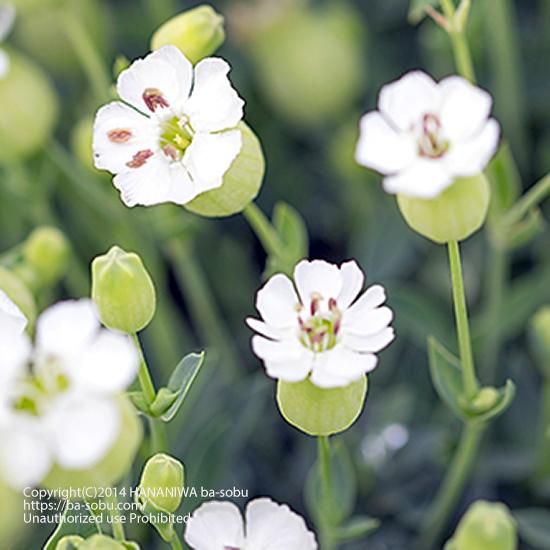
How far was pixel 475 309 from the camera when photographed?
136 cm

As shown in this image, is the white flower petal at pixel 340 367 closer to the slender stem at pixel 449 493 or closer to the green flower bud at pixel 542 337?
the slender stem at pixel 449 493

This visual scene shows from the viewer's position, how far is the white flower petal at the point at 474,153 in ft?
2.33

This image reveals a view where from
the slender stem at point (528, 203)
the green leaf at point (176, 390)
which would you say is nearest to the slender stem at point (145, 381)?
the green leaf at point (176, 390)

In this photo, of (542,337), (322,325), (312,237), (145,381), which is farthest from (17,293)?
(312,237)

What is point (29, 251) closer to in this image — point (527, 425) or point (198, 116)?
point (198, 116)

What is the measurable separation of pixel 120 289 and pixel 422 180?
0.69ft

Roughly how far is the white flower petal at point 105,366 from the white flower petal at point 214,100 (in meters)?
0.20

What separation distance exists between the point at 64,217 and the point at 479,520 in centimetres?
86

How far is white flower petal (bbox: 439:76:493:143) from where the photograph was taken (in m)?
0.74

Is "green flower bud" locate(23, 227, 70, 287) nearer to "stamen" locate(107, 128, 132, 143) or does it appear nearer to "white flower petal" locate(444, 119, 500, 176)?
"stamen" locate(107, 128, 132, 143)

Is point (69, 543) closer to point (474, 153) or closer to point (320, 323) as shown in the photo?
point (320, 323)

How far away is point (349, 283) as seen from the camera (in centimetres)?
79

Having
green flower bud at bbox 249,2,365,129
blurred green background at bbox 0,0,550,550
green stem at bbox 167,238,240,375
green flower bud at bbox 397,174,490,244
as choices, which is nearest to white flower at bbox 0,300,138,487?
green flower bud at bbox 397,174,490,244

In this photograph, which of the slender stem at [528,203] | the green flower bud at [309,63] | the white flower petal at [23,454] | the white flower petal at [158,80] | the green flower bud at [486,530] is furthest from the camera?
the green flower bud at [309,63]
